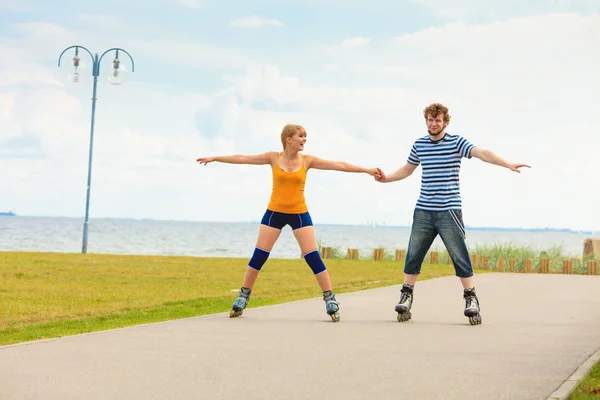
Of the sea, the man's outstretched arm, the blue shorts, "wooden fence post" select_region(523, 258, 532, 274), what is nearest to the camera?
the man's outstretched arm

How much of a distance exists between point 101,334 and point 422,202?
3642 millimetres

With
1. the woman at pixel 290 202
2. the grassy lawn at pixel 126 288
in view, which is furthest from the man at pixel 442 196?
the grassy lawn at pixel 126 288

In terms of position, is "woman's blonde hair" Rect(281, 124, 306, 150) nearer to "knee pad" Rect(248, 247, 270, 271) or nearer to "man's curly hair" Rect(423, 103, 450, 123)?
"knee pad" Rect(248, 247, 270, 271)

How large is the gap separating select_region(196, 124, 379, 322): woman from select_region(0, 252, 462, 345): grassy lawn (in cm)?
149

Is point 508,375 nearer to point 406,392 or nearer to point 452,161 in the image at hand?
point 406,392

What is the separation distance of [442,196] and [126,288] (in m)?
7.11

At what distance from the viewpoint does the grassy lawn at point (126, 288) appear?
1049 cm

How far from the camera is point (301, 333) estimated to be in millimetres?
8945

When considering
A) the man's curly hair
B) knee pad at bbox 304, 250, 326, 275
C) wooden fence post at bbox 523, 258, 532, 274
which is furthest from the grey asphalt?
wooden fence post at bbox 523, 258, 532, 274

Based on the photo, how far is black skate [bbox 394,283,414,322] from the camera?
10070 millimetres

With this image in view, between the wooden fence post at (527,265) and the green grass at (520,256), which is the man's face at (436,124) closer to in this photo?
the wooden fence post at (527,265)

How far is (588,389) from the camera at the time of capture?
6.21 metres

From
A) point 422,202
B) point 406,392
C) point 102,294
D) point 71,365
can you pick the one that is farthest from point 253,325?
point 102,294

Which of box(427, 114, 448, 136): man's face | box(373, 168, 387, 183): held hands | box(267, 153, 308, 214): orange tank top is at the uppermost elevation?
box(427, 114, 448, 136): man's face
